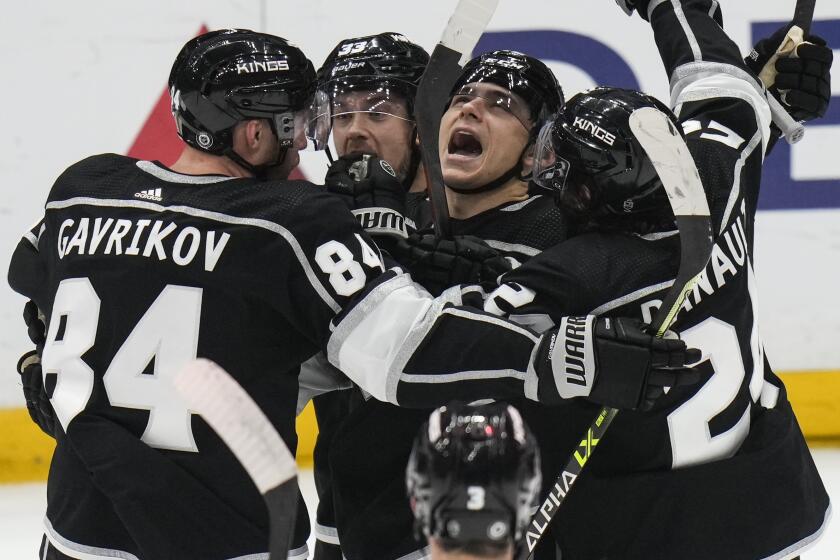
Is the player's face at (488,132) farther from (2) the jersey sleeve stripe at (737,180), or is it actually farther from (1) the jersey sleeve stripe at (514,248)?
(2) the jersey sleeve stripe at (737,180)

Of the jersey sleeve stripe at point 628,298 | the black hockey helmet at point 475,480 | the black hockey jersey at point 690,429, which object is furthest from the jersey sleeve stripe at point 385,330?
the black hockey helmet at point 475,480

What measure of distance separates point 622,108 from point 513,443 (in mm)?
998

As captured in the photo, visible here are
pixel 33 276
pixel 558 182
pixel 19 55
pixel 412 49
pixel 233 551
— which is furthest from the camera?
pixel 19 55

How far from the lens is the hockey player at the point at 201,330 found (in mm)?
2156

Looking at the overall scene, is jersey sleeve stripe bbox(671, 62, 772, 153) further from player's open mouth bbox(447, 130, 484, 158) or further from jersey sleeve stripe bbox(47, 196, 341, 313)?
jersey sleeve stripe bbox(47, 196, 341, 313)

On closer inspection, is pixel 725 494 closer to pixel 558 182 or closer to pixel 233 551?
pixel 558 182

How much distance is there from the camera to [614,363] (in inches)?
81.0

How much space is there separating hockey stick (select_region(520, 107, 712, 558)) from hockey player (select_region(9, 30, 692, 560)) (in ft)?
0.36

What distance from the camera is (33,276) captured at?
8.25 ft

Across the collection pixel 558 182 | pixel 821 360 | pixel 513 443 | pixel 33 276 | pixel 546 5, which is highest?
pixel 513 443

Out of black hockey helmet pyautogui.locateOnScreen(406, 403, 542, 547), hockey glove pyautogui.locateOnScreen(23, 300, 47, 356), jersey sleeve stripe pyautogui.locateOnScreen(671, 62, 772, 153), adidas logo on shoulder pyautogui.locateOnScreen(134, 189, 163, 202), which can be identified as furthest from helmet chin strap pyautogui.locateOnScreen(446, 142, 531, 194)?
black hockey helmet pyautogui.locateOnScreen(406, 403, 542, 547)

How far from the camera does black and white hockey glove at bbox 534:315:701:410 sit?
2045mm

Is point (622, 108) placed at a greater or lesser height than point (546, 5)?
greater

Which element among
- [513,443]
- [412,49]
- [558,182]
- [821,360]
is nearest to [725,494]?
[558,182]
